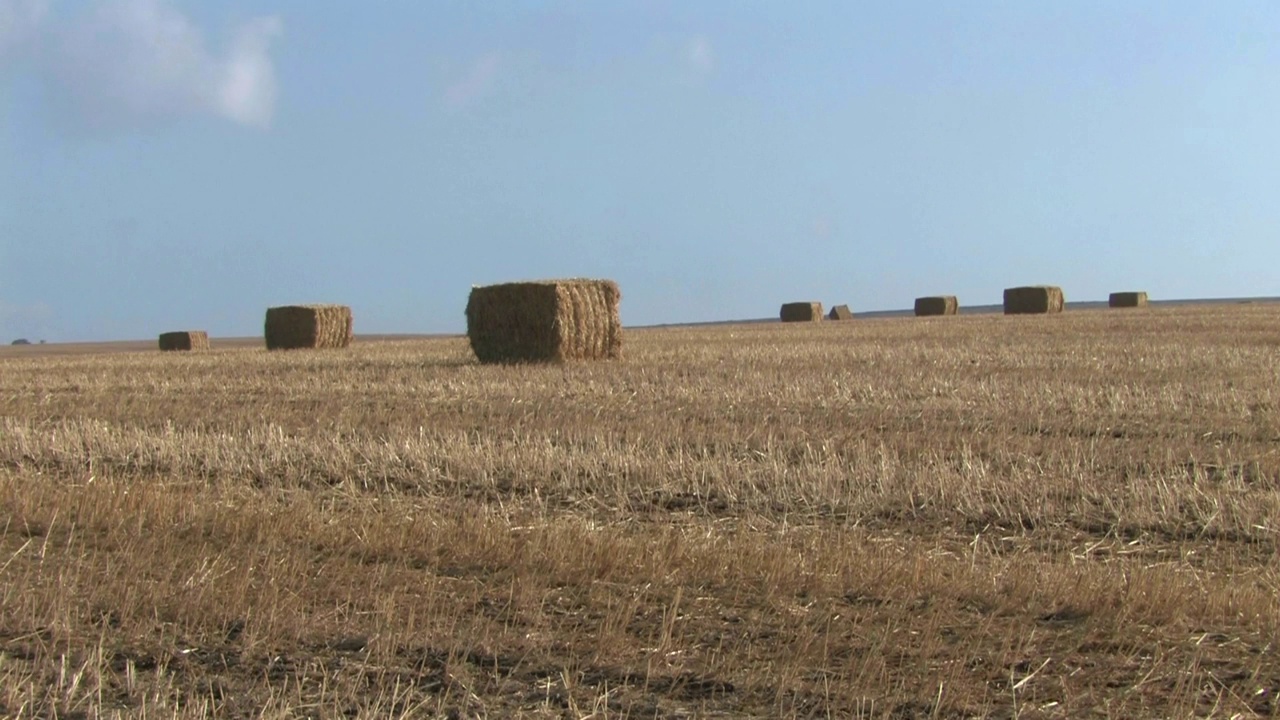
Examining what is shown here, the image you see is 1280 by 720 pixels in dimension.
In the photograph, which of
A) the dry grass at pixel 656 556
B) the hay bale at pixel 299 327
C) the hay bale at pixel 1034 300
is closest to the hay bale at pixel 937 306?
the hay bale at pixel 1034 300

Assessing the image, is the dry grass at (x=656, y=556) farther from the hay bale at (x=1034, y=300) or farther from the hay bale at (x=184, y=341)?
the hay bale at (x=1034, y=300)

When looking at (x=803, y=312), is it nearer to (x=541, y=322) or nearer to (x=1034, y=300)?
(x=1034, y=300)

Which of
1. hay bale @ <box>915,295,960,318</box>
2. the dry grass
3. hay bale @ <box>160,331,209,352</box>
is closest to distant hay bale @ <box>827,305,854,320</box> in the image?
hay bale @ <box>915,295,960,318</box>

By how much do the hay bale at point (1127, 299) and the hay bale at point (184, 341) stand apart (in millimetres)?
32996

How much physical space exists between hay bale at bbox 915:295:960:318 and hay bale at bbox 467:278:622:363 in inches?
1075

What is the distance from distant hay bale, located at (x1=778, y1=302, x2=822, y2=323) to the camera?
142 feet

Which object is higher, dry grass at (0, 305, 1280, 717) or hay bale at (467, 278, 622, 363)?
hay bale at (467, 278, 622, 363)

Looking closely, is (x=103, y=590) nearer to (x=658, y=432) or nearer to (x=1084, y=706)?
(x=1084, y=706)

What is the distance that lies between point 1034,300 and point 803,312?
7.79 metres

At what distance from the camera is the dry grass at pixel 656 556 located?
370 cm

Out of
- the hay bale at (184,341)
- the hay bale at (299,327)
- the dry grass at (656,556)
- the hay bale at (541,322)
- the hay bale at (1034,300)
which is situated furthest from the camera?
the hay bale at (1034,300)

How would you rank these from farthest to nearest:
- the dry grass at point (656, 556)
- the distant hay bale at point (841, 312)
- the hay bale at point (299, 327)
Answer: the distant hay bale at point (841, 312) < the hay bale at point (299, 327) < the dry grass at point (656, 556)

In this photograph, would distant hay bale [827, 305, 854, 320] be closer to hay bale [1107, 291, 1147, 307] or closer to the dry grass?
hay bale [1107, 291, 1147, 307]

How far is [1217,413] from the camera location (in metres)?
10.3
